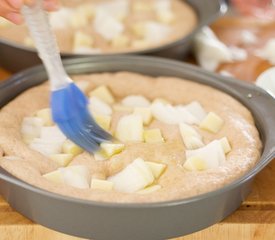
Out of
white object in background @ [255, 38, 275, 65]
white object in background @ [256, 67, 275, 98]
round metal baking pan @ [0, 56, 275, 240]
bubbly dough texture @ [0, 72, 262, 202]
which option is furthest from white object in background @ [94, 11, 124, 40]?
round metal baking pan @ [0, 56, 275, 240]

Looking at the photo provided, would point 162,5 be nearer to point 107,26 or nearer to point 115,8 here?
point 115,8

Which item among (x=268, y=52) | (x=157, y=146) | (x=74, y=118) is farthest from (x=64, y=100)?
(x=268, y=52)

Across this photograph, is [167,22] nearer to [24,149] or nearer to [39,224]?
[24,149]

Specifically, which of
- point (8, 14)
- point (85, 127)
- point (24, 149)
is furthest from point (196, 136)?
point (8, 14)

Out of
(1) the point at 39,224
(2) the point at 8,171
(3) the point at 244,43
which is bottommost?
(1) the point at 39,224

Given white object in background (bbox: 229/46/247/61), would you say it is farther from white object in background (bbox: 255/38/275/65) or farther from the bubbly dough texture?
the bubbly dough texture

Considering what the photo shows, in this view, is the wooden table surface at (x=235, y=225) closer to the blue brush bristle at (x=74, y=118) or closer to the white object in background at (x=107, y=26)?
the blue brush bristle at (x=74, y=118)

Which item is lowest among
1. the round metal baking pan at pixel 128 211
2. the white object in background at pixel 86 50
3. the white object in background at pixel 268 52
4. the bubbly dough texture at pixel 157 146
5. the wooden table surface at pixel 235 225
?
the wooden table surface at pixel 235 225

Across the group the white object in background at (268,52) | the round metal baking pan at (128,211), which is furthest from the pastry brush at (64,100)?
the white object in background at (268,52)
